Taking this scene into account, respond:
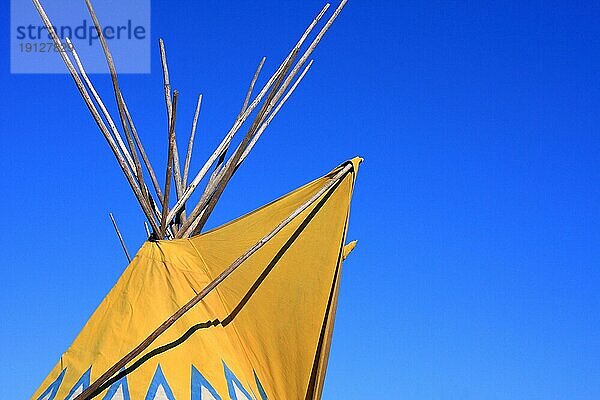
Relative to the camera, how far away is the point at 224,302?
20.0 feet

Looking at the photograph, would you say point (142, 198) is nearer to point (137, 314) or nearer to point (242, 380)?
point (137, 314)

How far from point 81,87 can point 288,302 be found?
7.09 ft

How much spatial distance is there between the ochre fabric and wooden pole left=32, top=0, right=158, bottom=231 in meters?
0.38

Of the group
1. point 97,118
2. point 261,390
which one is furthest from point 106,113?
point 261,390

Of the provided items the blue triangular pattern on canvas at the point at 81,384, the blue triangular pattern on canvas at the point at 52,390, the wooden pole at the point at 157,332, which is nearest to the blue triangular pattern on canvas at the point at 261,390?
the wooden pole at the point at 157,332

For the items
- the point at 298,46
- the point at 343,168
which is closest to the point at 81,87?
the point at 298,46

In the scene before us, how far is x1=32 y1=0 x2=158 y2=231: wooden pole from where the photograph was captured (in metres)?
6.38

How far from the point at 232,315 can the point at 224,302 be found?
107mm

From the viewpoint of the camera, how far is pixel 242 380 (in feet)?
18.6

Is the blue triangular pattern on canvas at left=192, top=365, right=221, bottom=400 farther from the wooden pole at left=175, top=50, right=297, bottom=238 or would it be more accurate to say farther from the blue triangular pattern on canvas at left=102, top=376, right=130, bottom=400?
the wooden pole at left=175, top=50, right=297, bottom=238

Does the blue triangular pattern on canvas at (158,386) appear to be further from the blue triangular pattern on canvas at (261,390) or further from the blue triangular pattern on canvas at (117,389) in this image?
the blue triangular pattern on canvas at (261,390)

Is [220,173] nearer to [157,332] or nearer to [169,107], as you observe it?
[169,107]

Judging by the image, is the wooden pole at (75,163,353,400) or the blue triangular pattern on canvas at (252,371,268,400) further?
the blue triangular pattern on canvas at (252,371,268,400)

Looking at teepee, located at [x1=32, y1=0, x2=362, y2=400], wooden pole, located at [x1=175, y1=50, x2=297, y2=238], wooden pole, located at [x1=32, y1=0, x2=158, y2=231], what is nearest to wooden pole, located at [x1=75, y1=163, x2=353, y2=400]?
teepee, located at [x1=32, y1=0, x2=362, y2=400]
